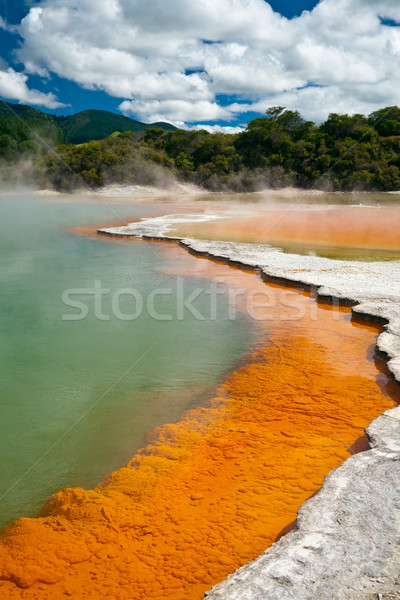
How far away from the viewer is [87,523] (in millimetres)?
2656

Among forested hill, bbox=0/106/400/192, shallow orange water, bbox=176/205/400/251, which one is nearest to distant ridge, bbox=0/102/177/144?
forested hill, bbox=0/106/400/192

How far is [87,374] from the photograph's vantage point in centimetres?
481

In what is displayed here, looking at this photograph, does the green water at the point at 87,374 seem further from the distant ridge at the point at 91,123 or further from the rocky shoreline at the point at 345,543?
the distant ridge at the point at 91,123

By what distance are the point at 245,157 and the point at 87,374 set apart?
1765 inches

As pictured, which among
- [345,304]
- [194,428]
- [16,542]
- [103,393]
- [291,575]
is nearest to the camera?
[291,575]

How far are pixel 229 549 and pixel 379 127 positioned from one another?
52271mm

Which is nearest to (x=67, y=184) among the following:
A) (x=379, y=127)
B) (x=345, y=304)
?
(x=379, y=127)

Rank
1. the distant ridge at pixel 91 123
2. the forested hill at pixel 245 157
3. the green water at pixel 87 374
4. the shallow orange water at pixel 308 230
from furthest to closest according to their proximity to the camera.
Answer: the distant ridge at pixel 91 123 → the forested hill at pixel 245 157 → the shallow orange water at pixel 308 230 → the green water at pixel 87 374

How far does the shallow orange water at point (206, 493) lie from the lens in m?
2.29

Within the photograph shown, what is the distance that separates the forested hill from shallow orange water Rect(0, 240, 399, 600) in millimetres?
37332

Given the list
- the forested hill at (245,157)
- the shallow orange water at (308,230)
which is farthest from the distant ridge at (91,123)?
the shallow orange water at (308,230)

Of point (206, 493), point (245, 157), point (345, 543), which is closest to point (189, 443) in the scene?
point (206, 493)

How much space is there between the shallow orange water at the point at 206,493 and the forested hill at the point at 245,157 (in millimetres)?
37332

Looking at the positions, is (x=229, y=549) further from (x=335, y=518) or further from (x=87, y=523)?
(x=87, y=523)
